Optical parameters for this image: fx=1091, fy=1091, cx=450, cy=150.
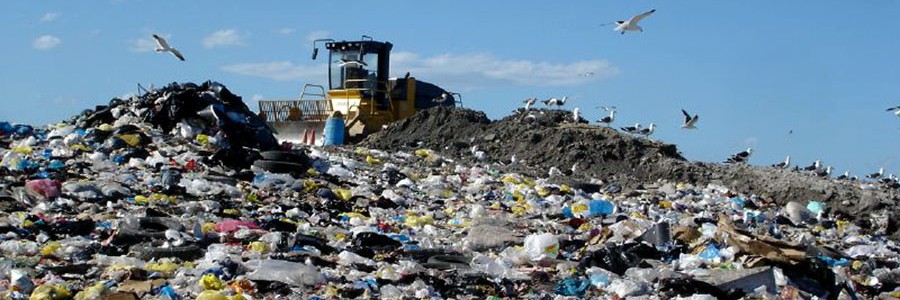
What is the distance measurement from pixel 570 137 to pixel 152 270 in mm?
10436

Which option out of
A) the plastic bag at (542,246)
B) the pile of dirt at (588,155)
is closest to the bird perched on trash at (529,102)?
the pile of dirt at (588,155)

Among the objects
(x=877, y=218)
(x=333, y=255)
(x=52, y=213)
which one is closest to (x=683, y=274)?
(x=333, y=255)

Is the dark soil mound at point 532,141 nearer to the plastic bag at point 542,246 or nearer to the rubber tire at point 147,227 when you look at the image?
the plastic bag at point 542,246

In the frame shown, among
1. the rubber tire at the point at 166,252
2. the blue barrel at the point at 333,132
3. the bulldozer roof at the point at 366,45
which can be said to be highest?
the bulldozer roof at the point at 366,45

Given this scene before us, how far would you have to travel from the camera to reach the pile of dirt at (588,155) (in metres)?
13.0

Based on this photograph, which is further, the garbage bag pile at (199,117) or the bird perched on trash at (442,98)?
the bird perched on trash at (442,98)

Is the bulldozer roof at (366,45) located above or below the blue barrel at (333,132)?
above

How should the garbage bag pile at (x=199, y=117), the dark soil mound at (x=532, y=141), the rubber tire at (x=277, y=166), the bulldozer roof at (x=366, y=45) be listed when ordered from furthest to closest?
the bulldozer roof at (x=366, y=45)
the dark soil mound at (x=532, y=141)
the garbage bag pile at (x=199, y=117)
the rubber tire at (x=277, y=166)

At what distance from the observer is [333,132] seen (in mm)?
17359

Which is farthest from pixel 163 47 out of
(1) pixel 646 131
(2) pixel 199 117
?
(1) pixel 646 131

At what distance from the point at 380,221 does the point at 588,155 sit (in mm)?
6921

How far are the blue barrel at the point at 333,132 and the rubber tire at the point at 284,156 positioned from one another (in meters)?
6.64

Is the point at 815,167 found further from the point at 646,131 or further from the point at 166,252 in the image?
the point at 166,252

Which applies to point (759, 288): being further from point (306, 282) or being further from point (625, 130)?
point (625, 130)
